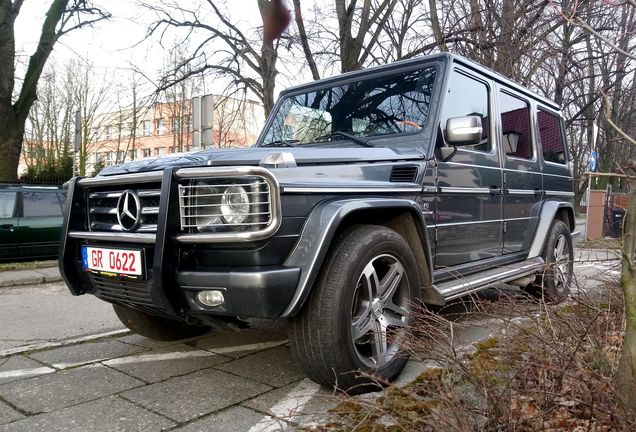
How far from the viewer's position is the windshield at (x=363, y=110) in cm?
382

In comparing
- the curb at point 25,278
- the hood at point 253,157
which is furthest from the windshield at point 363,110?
the curb at point 25,278

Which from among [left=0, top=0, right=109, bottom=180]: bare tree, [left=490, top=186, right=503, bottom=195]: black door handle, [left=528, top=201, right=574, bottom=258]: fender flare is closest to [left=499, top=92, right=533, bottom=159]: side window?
[left=490, top=186, right=503, bottom=195]: black door handle

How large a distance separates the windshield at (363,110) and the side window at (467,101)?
17cm

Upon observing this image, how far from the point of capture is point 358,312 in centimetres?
297

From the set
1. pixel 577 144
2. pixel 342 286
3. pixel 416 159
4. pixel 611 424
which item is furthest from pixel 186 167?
pixel 577 144

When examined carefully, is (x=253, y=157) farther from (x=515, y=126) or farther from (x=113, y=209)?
(x=515, y=126)

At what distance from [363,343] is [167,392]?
1.16 meters

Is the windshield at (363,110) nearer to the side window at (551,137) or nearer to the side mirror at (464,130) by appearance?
the side mirror at (464,130)

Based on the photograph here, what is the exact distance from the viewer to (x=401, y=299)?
10.5ft

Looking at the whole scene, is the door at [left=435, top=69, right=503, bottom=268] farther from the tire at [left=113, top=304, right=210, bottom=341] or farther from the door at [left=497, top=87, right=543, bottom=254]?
the tire at [left=113, top=304, right=210, bottom=341]

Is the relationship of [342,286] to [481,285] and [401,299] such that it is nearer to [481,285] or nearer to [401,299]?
[401,299]

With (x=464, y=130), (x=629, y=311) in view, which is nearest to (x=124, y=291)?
(x=464, y=130)

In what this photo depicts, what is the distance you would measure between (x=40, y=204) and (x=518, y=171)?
8.22 m

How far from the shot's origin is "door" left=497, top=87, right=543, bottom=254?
15.2 ft
